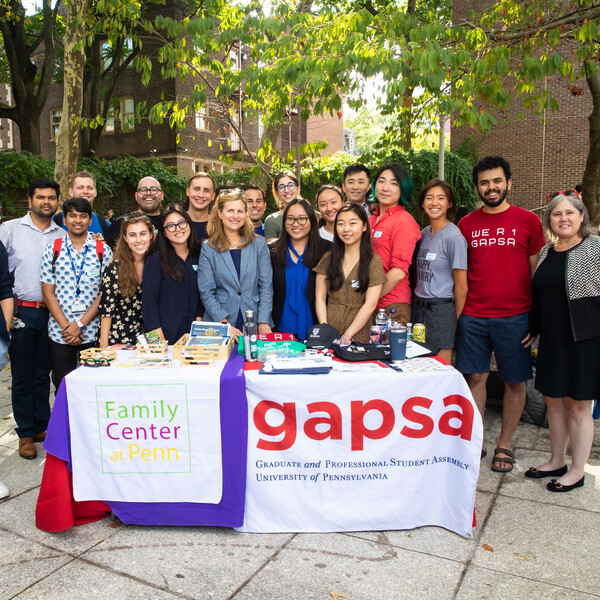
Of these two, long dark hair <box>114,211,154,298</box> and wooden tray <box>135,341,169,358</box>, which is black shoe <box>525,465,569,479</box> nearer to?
wooden tray <box>135,341,169,358</box>

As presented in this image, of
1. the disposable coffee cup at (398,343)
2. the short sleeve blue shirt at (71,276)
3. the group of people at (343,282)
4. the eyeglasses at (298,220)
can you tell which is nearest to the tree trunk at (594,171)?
the group of people at (343,282)

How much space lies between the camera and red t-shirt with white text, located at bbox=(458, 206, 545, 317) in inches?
145

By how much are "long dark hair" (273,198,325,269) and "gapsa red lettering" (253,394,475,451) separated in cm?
130

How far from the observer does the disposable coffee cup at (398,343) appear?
3.21 meters

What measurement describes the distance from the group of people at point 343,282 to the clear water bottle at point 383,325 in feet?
0.25

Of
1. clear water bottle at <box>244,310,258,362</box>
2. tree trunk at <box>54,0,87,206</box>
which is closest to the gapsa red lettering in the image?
clear water bottle at <box>244,310,258,362</box>

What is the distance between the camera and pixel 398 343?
3.21 m

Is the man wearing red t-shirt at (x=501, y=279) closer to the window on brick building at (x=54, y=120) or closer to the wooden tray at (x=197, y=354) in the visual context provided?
the wooden tray at (x=197, y=354)

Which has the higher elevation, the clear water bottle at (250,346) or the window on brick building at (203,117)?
the window on brick building at (203,117)

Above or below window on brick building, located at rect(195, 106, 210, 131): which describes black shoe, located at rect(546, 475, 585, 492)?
below

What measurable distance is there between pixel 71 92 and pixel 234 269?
16.8 feet

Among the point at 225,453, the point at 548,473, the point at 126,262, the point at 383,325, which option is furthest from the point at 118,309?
the point at 548,473

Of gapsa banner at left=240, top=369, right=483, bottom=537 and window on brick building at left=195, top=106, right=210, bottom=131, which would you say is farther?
window on brick building at left=195, top=106, right=210, bottom=131

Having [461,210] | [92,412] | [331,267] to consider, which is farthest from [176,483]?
[461,210]
